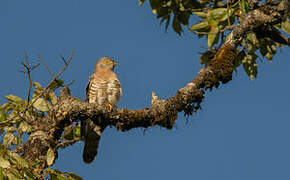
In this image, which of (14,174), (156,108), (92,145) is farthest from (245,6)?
(14,174)

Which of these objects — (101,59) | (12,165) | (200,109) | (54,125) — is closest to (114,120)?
(54,125)

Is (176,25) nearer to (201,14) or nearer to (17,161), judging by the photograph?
(201,14)

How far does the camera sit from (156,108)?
4586mm

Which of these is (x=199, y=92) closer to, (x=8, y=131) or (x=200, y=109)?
(x=200, y=109)

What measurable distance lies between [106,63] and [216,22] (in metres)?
3.80

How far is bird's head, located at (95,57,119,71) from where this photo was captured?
28.0ft

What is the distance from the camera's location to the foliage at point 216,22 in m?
5.22

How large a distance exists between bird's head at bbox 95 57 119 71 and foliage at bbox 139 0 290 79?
289cm

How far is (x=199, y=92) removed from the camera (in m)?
4.57

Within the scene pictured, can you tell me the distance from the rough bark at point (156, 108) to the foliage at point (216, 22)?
0.75 feet

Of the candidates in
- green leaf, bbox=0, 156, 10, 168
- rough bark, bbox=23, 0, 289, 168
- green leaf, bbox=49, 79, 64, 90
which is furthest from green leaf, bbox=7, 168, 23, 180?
green leaf, bbox=49, 79, 64, 90

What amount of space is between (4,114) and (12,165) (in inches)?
50.1

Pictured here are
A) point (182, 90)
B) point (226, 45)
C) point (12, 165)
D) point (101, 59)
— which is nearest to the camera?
point (12, 165)

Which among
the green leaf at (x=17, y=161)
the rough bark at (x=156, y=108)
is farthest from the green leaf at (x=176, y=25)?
the green leaf at (x=17, y=161)
